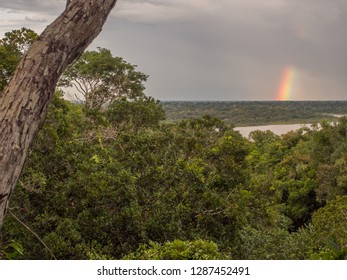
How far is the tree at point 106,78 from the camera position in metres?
21.6

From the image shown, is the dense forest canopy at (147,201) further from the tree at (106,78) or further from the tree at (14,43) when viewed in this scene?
the tree at (106,78)

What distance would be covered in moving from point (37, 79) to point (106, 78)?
2007 cm

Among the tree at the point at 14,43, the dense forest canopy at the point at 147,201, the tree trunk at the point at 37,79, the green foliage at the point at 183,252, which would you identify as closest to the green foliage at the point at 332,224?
the dense forest canopy at the point at 147,201

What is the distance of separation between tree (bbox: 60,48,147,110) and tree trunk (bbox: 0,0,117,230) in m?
18.9

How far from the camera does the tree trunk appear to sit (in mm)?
2076

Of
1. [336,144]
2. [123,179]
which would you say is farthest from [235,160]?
[336,144]

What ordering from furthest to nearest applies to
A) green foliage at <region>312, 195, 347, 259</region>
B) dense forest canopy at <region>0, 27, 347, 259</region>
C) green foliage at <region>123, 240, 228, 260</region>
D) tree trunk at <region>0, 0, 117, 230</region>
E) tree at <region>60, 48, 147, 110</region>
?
tree at <region>60, 48, 147, 110</region>
green foliage at <region>312, 195, 347, 259</region>
dense forest canopy at <region>0, 27, 347, 259</region>
green foliage at <region>123, 240, 228, 260</region>
tree trunk at <region>0, 0, 117, 230</region>

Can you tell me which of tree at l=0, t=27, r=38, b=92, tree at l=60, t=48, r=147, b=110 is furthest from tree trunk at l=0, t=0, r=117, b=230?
tree at l=60, t=48, r=147, b=110

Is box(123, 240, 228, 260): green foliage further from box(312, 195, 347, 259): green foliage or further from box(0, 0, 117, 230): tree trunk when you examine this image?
box(312, 195, 347, 259): green foliage

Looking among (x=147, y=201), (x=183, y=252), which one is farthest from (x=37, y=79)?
(x=147, y=201)

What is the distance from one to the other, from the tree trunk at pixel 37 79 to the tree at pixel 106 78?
1894 centimetres

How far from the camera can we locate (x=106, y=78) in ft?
72.0

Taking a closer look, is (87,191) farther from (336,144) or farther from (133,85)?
(336,144)

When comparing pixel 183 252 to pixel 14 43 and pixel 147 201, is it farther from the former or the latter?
pixel 14 43
